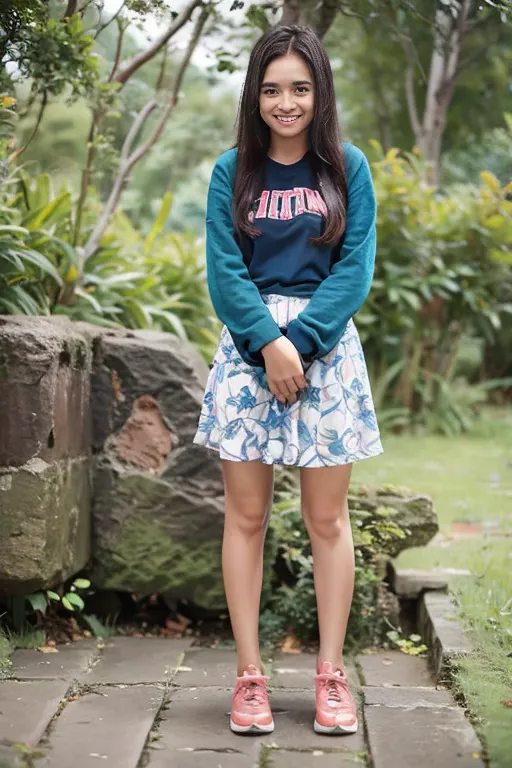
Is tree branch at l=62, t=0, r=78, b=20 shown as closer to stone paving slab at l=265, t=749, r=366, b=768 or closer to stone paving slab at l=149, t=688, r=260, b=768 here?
stone paving slab at l=149, t=688, r=260, b=768

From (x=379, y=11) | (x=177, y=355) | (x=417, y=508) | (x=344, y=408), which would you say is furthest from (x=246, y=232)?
(x=379, y=11)

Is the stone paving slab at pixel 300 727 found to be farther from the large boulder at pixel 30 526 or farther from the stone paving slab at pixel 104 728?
the large boulder at pixel 30 526

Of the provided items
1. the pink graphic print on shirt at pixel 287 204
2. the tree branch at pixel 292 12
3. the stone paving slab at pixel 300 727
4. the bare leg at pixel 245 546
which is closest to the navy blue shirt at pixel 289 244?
the pink graphic print on shirt at pixel 287 204

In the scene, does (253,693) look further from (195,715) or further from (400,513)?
(400,513)

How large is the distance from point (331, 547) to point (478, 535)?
196 centimetres

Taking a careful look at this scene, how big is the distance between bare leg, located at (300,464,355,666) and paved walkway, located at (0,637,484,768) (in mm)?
206

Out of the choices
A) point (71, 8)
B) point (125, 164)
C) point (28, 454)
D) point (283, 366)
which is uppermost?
point (71, 8)

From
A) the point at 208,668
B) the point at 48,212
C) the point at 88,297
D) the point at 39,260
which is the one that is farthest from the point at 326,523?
the point at 48,212

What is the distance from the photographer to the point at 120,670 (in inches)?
109

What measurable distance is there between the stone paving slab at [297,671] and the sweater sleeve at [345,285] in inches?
37.5

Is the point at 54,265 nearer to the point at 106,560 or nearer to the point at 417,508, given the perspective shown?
the point at 106,560

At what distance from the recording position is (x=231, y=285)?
232cm

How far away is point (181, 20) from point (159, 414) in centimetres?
139

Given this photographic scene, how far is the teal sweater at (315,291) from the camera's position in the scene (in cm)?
228
